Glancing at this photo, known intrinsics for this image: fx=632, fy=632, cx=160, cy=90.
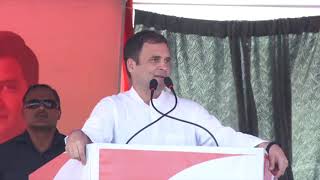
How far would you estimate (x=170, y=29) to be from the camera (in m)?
3.88

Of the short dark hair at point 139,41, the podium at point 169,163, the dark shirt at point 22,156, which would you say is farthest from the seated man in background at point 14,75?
the podium at point 169,163

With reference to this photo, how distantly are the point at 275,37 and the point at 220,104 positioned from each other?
538 mm

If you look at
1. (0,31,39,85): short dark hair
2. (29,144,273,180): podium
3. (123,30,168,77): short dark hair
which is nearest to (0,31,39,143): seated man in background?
(0,31,39,85): short dark hair

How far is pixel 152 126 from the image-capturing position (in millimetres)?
2389

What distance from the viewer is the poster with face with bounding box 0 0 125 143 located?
3596 mm

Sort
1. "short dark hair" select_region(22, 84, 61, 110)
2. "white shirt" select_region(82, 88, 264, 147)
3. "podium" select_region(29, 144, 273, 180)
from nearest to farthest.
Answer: "podium" select_region(29, 144, 273, 180)
"white shirt" select_region(82, 88, 264, 147)
"short dark hair" select_region(22, 84, 61, 110)

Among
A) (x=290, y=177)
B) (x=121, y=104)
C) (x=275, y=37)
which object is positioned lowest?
(x=290, y=177)

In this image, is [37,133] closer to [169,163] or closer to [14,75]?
[14,75]

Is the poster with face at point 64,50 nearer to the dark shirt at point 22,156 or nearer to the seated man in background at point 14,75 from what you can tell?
the seated man in background at point 14,75

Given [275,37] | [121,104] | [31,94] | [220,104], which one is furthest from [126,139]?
[275,37]

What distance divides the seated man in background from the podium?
1.75 m

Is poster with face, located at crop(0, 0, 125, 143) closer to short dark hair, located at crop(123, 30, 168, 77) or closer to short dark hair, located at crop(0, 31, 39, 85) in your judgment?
short dark hair, located at crop(0, 31, 39, 85)

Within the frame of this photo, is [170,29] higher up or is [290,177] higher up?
[170,29]

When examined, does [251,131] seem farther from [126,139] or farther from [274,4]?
[126,139]
